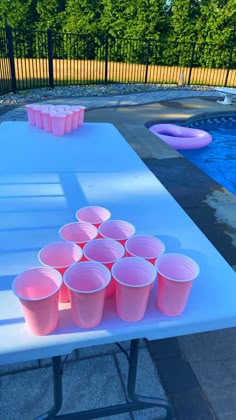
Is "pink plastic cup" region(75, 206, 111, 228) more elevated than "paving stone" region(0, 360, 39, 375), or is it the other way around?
"pink plastic cup" region(75, 206, 111, 228)

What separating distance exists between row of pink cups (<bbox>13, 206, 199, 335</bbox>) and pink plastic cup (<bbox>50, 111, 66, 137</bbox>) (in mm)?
1876

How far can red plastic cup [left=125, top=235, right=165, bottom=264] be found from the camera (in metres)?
1.31

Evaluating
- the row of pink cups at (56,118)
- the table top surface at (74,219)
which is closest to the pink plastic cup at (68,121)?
the row of pink cups at (56,118)

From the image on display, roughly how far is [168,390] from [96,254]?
98 centimetres

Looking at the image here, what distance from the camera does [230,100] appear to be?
Answer: 32.4 ft

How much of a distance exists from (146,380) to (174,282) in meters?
1.01

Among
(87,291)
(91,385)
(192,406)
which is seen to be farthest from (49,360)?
(87,291)

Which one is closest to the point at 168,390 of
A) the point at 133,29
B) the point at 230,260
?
the point at 230,260

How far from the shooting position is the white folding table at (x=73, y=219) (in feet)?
3.55

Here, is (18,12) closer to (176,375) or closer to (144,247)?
(144,247)

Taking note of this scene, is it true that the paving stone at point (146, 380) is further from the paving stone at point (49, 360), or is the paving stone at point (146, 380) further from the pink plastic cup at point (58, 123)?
the pink plastic cup at point (58, 123)

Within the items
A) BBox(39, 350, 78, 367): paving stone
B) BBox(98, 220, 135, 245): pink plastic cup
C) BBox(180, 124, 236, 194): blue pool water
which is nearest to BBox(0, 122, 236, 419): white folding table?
BBox(98, 220, 135, 245): pink plastic cup

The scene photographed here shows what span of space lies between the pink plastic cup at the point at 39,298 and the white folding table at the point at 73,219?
50 millimetres

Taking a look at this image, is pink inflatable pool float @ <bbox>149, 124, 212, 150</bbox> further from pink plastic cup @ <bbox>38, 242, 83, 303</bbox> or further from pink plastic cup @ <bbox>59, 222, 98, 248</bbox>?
pink plastic cup @ <bbox>38, 242, 83, 303</bbox>
